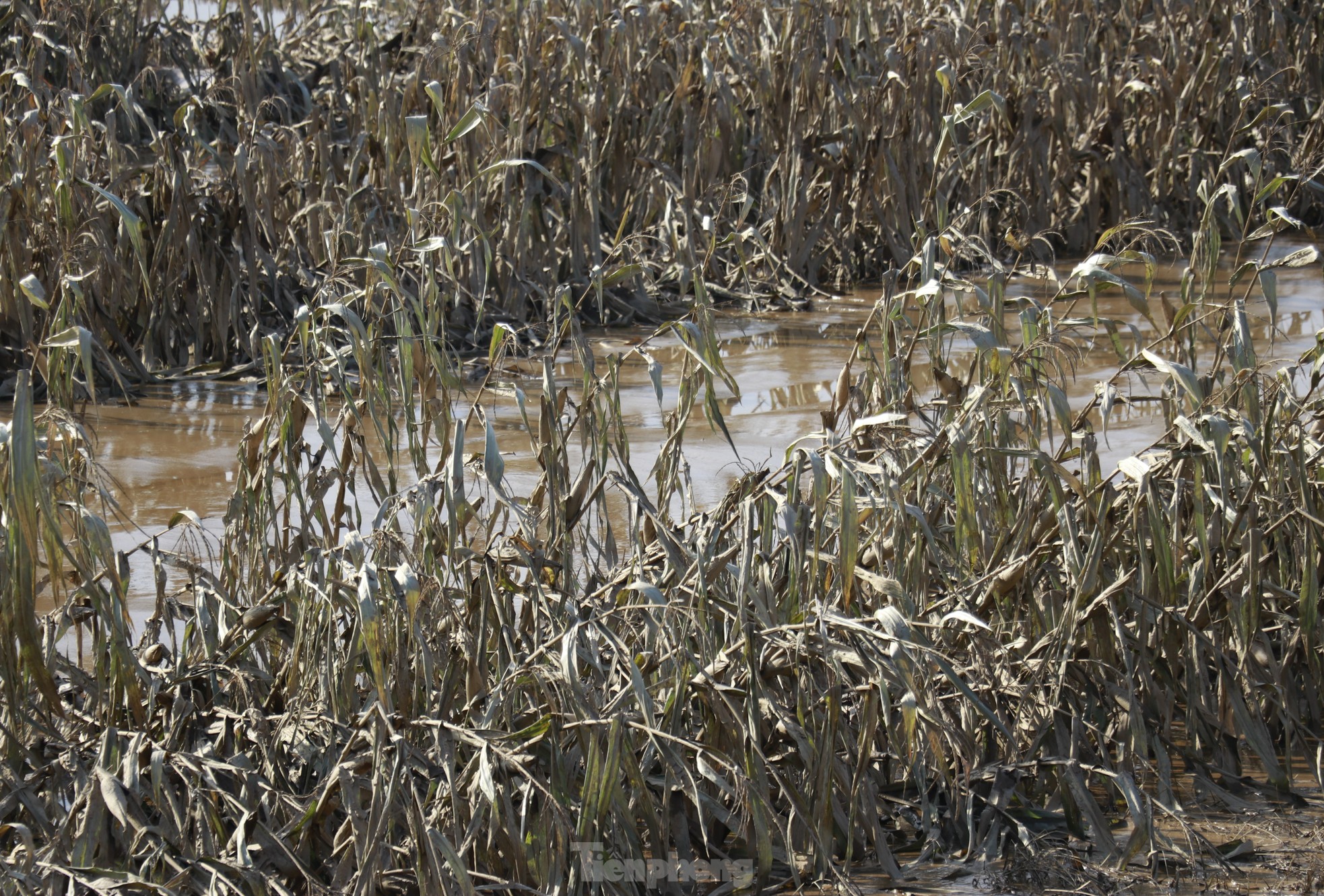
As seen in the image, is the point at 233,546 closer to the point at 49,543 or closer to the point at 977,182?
the point at 49,543

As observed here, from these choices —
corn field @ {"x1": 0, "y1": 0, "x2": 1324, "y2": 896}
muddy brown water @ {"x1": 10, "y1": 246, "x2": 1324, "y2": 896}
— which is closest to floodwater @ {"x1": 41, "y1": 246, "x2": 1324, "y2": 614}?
muddy brown water @ {"x1": 10, "y1": 246, "x2": 1324, "y2": 896}

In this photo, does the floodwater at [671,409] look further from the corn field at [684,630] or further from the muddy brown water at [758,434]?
the corn field at [684,630]

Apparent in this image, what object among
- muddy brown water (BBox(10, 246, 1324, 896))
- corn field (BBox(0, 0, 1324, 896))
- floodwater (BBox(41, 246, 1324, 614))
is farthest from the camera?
floodwater (BBox(41, 246, 1324, 614))

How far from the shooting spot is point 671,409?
5.03 meters

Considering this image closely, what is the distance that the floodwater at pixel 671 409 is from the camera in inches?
165

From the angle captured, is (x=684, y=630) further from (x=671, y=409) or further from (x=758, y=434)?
(x=671, y=409)

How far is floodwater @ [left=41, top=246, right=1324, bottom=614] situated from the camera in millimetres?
4180

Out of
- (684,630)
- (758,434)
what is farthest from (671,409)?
(684,630)

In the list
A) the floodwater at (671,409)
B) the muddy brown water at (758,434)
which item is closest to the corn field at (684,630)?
the muddy brown water at (758,434)

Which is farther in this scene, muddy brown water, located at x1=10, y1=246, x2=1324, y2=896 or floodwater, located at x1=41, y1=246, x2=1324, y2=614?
floodwater, located at x1=41, y1=246, x2=1324, y2=614

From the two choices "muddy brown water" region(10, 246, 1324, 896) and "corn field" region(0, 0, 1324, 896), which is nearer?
"corn field" region(0, 0, 1324, 896)

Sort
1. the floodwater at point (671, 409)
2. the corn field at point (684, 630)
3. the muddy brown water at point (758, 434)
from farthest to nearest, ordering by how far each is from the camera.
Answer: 1. the floodwater at point (671, 409)
2. the muddy brown water at point (758, 434)
3. the corn field at point (684, 630)

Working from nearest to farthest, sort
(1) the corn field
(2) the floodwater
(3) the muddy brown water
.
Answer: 1. (1) the corn field
2. (3) the muddy brown water
3. (2) the floodwater

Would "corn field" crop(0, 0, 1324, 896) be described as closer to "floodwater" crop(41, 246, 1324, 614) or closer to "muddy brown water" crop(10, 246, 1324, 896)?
"muddy brown water" crop(10, 246, 1324, 896)
